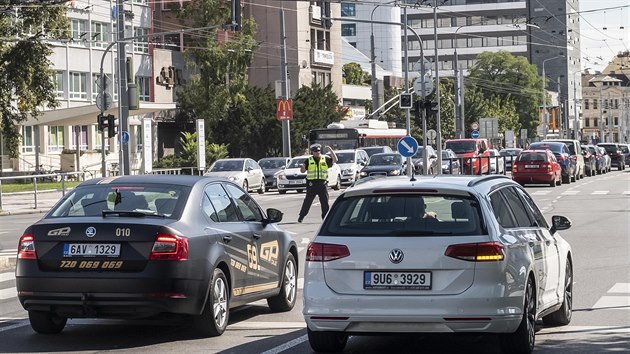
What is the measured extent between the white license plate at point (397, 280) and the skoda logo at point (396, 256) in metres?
A: 0.10

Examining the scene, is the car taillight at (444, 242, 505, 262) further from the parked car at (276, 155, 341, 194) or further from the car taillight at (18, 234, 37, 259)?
the parked car at (276, 155, 341, 194)

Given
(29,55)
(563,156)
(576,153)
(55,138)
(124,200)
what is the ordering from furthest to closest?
1. (55,138)
2. (576,153)
3. (563,156)
4. (29,55)
5. (124,200)

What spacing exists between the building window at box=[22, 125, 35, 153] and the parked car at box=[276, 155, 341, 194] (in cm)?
2459

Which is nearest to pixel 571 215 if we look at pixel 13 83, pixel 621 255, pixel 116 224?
pixel 621 255

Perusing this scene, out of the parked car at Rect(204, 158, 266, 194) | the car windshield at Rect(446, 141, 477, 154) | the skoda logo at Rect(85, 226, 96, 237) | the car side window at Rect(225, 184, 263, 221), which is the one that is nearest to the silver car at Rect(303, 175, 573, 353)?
the skoda logo at Rect(85, 226, 96, 237)

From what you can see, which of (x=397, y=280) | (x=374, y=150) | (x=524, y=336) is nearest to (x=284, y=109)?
(x=374, y=150)

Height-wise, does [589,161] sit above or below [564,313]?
above

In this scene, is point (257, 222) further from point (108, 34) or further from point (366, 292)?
point (108, 34)

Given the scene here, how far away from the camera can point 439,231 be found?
988cm

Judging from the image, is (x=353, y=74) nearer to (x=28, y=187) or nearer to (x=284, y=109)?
(x=284, y=109)

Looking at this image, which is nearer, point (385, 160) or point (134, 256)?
point (134, 256)

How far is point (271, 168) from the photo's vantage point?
5997 cm

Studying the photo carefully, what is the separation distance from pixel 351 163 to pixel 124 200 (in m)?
44.3

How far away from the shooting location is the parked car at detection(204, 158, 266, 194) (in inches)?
2058
